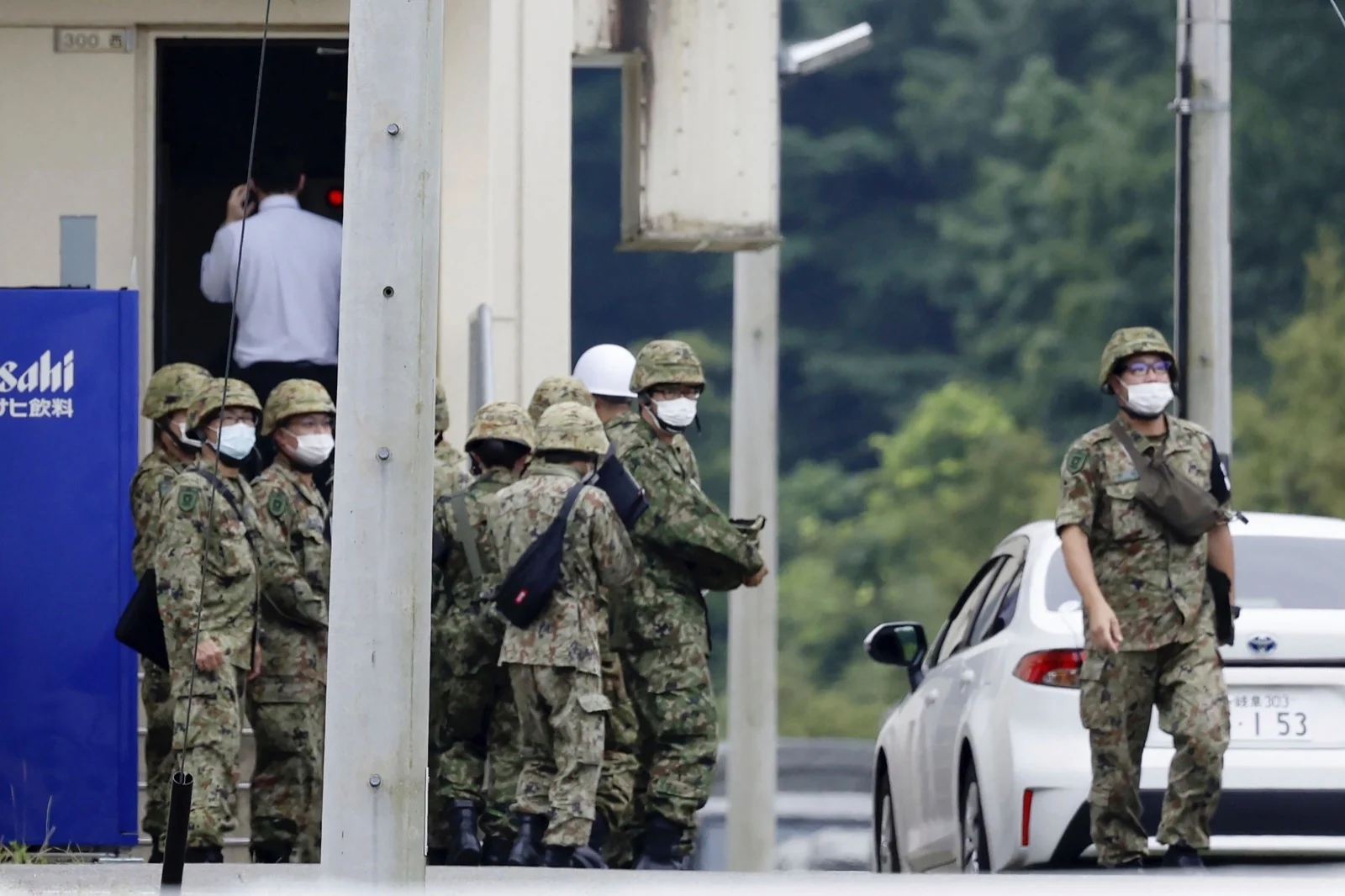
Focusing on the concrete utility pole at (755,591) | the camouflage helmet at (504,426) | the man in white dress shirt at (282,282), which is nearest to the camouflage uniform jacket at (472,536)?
the camouflage helmet at (504,426)

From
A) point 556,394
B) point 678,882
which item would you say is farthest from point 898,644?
point 678,882

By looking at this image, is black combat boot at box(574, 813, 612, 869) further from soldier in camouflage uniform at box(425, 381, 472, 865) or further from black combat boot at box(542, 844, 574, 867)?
soldier in camouflage uniform at box(425, 381, 472, 865)

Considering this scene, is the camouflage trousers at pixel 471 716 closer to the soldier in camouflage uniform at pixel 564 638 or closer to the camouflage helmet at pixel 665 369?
the soldier in camouflage uniform at pixel 564 638

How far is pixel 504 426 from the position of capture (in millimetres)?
11195

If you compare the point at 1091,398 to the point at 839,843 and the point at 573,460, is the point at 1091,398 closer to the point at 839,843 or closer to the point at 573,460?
the point at 839,843

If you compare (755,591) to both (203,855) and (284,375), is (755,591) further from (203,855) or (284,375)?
(203,855)

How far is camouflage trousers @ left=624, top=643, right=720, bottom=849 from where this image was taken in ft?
36.2

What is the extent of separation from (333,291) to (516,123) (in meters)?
1.83

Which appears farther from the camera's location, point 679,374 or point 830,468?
point 830,468

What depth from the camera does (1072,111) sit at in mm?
57562

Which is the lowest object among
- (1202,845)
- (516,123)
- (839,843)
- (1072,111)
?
(839,843)

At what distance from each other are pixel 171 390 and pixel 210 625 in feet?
3.96

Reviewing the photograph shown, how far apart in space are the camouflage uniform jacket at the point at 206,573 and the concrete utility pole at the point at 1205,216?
5.82 meters

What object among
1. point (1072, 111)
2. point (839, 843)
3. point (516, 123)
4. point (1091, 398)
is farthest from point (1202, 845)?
point (1072, 111)
